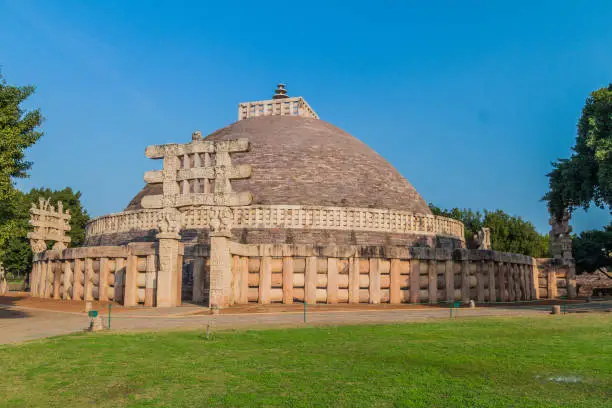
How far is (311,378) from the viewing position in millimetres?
7133

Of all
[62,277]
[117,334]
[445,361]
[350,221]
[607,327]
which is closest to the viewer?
[445,361]

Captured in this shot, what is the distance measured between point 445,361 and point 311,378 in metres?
2.31

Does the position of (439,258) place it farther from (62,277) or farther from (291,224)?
(62,277)

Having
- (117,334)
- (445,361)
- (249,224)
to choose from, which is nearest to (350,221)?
(249,224)

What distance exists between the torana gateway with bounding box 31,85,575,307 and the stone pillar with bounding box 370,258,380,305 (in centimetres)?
4

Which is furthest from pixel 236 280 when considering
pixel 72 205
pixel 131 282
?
pixel 72 205

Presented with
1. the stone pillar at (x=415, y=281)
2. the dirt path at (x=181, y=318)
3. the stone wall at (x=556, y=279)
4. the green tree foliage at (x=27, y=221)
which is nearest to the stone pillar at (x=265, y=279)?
the dirt path at (x=181, y=318)

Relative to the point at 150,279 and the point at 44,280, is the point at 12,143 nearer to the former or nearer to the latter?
the point at 150,279

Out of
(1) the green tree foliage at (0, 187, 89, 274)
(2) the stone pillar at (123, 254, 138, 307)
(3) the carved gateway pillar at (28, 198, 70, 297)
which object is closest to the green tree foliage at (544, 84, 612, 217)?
(2) the stone pillar at (123, 254, 138, 307)

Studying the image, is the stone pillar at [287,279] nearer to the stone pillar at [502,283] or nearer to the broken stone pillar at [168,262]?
the broken stone pillar at [168,262]

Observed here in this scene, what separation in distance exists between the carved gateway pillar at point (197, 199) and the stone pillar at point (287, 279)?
2380mm

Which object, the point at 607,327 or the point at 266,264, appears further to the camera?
the point at 266,264

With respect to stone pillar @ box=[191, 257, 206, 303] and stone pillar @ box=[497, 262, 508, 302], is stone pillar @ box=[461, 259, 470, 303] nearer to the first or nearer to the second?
stone pillar @ box=[497, 262, 508, 302]

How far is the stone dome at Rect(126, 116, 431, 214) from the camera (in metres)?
29.8
